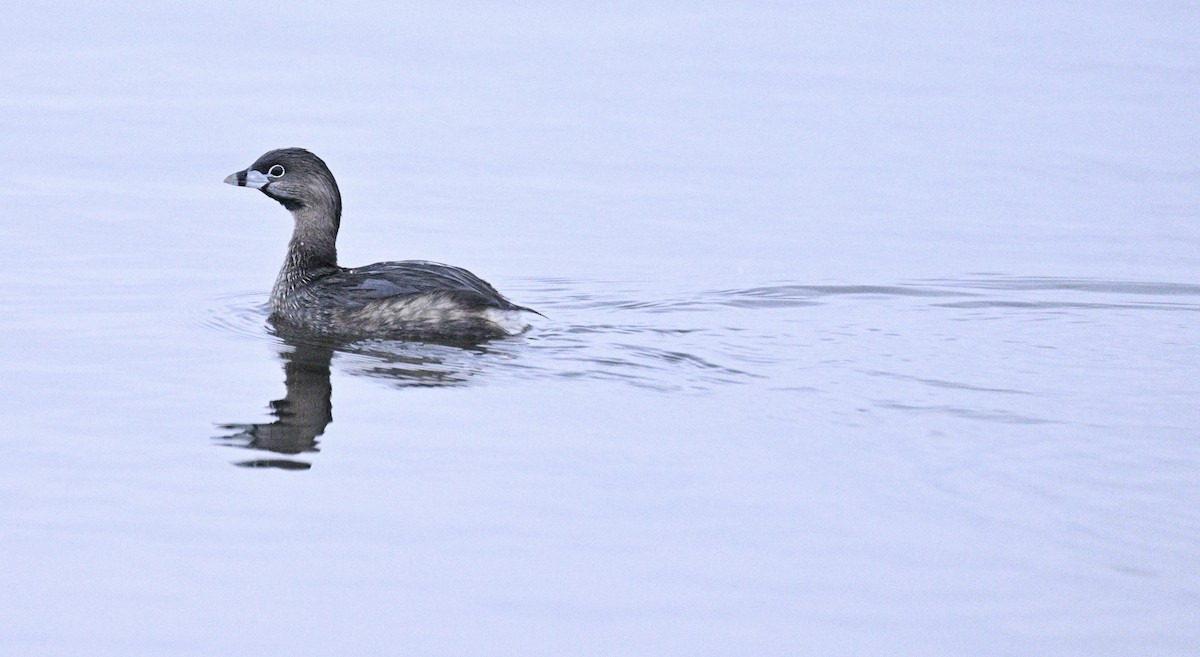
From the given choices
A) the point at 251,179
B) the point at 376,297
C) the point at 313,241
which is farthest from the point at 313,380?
the point at 251,179

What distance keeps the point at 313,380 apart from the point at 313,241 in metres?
2.31

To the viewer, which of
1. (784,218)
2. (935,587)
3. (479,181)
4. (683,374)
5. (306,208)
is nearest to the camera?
(935,587)

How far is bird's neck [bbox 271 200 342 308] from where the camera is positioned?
1162 cm

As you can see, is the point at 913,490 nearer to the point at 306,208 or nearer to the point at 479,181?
the point at 306,208

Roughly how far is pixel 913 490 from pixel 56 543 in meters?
3.39

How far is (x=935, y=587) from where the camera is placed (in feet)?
21.1

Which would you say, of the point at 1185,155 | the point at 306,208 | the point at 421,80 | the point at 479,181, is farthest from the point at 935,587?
the point at 421,80

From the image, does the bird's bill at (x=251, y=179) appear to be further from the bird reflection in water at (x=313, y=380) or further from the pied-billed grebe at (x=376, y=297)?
the bird reflection in water at (x=313, y=380)

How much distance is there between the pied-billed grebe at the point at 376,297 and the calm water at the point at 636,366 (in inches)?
10.3

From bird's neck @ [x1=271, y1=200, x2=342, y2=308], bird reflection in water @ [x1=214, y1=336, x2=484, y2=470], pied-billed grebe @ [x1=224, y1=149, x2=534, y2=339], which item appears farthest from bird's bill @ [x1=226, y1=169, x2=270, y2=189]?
bird reflection in water @ [x1=214, y1=336, x2=484, y2=470]

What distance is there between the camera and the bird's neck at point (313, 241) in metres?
11.6

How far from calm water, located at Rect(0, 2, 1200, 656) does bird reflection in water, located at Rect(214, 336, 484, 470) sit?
0.13 ft

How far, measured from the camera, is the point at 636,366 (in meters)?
9.87

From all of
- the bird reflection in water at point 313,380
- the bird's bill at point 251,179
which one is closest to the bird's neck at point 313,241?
the bird's bill at point 251,179
